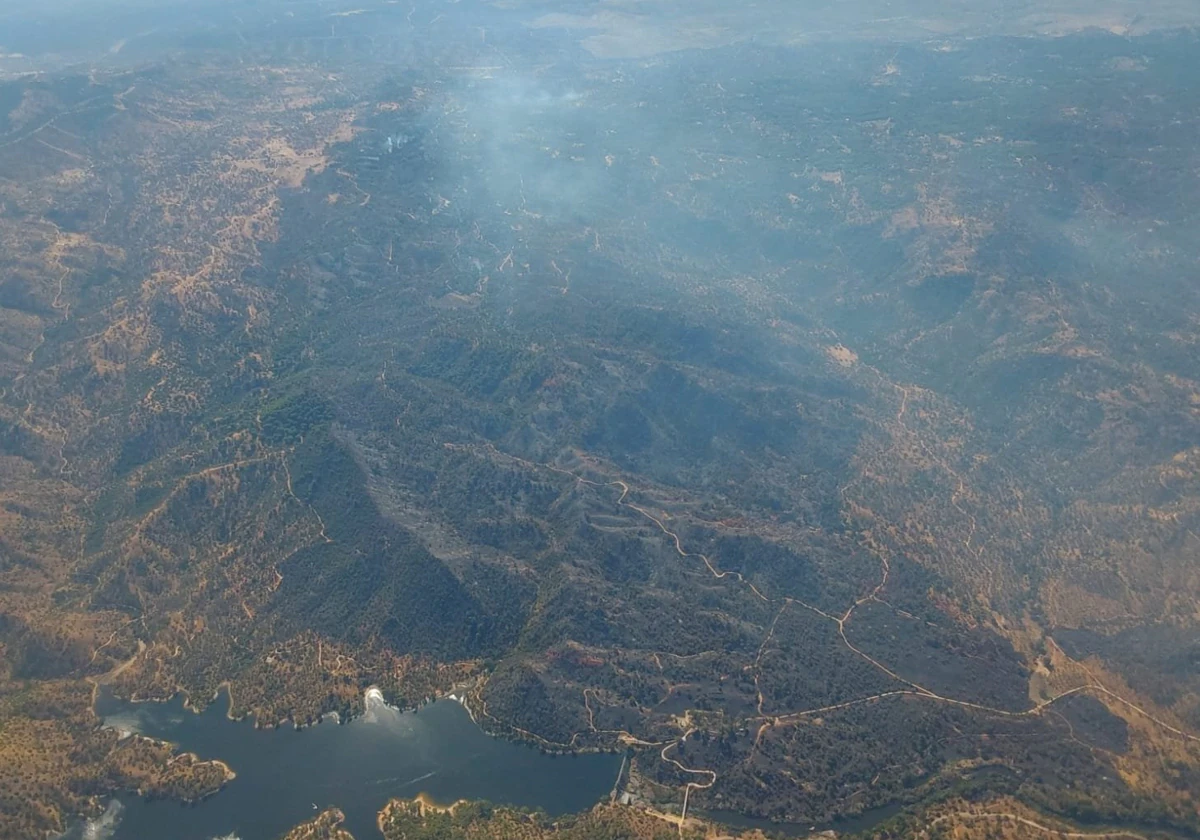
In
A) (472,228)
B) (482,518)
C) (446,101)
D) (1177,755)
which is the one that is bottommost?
(1177,755)

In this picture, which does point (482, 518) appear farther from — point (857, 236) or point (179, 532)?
point (857, 236)

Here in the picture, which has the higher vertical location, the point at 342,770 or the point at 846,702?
the point at 846,702

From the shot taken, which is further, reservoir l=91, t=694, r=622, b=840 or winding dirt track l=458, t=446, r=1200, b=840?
winding dirt track l=458, t=446, r=1200, b=840

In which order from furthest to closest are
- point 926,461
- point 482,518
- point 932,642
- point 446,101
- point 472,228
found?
1. point 446,101
2. point 472,228
3. point 926,461
4. point 482,518
5. point 932,642

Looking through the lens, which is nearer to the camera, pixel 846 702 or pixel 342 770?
pixel 342 770

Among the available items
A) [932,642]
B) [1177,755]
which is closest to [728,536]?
[932,642]

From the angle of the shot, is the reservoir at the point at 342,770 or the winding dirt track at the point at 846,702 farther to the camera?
the winding dirt track at the point at 846,702

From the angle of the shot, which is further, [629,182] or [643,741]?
[629,182]

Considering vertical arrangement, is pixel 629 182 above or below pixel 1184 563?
above
